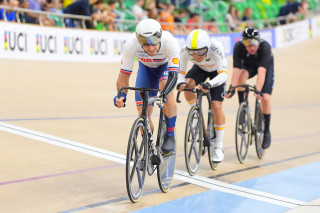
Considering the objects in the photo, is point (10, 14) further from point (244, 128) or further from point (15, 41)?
point (244, 128)

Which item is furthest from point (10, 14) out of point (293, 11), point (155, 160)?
point (293, 11)

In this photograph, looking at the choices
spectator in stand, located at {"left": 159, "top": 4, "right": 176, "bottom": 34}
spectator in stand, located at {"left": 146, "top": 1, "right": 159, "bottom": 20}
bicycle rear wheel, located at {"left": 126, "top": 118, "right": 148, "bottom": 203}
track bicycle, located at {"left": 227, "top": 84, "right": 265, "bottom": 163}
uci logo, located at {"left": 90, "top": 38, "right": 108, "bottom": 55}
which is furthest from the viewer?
spectator in stand, located at {"left": 159, "top": 4, "right": 176, "bottom": 34}

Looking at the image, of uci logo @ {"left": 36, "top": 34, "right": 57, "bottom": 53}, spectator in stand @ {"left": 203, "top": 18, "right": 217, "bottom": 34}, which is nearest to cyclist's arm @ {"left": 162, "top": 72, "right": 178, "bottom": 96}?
uci logo @ {"left": 36, "top": 34, "right": 57, "bottom": 53}

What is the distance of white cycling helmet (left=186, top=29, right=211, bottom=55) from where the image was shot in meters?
4.88

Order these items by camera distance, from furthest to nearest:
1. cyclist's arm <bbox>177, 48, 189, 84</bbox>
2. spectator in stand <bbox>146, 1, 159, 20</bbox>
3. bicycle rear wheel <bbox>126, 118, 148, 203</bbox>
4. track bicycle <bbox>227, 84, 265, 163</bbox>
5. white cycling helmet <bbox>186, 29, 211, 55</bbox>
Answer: spectator in stand <bbox>146, 1, 159, 20</bbox>
track bicycle <bbox>227, 84, 265, 163</bbox>
cyclist's arm <bbox>177, 48, 189, 84</bbox>
white cycling helmet <bbox>186, 29, 211, 55</bbox>
bicycle rear wheel <bbox>126, 118, 148, 203</bbox>

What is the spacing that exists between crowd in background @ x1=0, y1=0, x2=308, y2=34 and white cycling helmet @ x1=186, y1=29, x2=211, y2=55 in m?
5.74

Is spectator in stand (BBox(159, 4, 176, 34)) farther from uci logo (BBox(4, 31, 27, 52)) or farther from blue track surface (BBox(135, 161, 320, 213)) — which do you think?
blue track surface (BBox(135, 161, 320, 213))

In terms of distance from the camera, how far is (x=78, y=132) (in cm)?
625

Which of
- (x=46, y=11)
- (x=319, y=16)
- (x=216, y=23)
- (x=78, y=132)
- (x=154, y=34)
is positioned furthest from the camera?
(x=319, y=16)

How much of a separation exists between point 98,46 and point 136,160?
817 cm

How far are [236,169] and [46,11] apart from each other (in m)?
6.76

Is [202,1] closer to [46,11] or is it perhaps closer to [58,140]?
[46,11]

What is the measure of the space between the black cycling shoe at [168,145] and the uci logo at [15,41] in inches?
233

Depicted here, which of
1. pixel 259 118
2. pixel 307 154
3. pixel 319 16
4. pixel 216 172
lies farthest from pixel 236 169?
pixel 319 16
